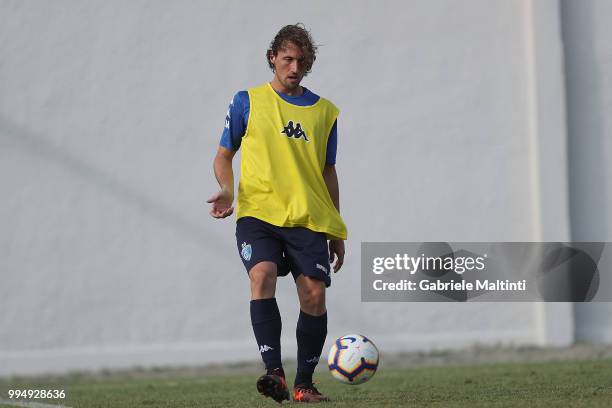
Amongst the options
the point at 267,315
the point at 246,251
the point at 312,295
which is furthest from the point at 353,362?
the point at 246,251

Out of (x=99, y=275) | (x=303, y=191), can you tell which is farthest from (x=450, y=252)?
(x=303, y=191)

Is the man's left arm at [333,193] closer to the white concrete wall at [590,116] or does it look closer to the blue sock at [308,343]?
the blue sock at [308,343]

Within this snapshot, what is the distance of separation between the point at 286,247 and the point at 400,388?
164cm

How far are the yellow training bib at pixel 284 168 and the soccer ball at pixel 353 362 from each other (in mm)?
562

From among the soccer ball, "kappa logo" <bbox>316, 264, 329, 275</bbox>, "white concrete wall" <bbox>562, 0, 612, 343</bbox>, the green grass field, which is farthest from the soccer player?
"white concrete wall" <bbox>562, 0, 612, 343</bbox>

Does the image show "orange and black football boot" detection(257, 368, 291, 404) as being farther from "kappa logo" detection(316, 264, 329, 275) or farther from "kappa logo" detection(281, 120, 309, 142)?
"kappa logo" detection(281, 120, 309, 142)

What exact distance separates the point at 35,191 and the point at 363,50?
3.15 metres

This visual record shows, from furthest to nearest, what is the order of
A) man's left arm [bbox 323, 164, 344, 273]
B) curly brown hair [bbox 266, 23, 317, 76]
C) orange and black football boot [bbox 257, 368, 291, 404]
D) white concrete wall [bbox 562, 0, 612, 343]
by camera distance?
white concrete wall [bbox 562, 0, 612, 343] → man's left arm [bbox 323, 164, 344, 273] → curly brown hair [bbox 266, 23, 317, 76] → orange and black football boot [bbox 257, 368, 291, 404]

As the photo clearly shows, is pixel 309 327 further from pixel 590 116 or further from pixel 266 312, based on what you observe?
pixel 590 116

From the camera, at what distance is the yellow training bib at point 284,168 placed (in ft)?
14.7

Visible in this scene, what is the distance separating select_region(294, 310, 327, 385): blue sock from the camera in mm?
4551

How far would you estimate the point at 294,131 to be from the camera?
458 cm

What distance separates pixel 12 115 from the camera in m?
8.37

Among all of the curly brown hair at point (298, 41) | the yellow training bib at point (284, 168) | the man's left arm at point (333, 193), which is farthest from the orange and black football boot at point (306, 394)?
the curly brown hair at point (298, 41)
